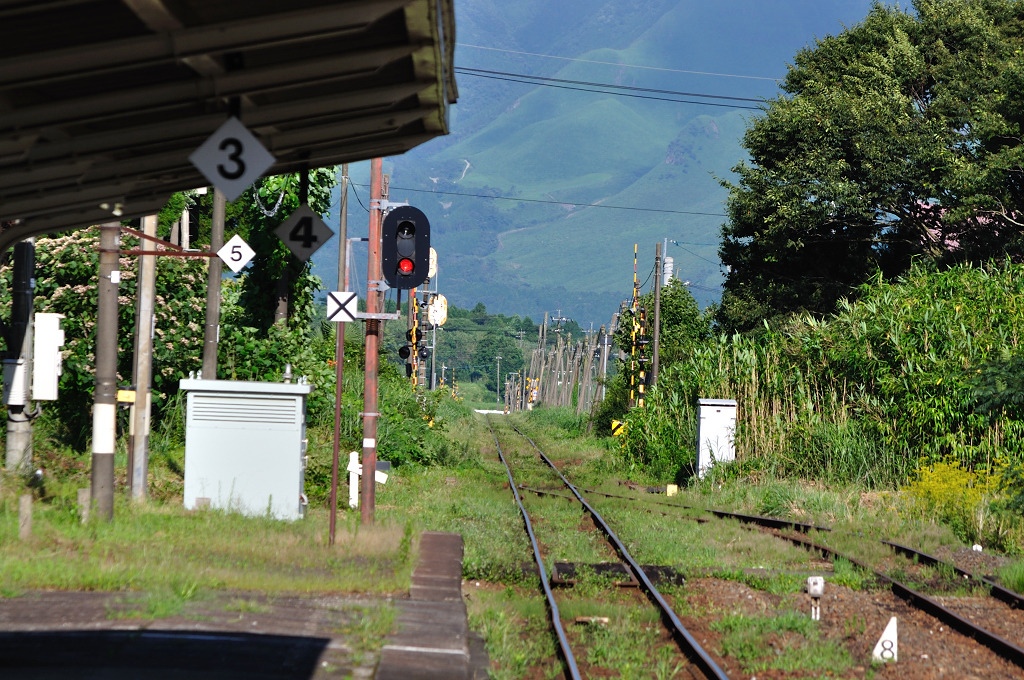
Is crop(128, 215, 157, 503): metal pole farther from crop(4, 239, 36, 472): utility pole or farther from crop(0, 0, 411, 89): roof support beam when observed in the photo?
crop(0, 0, 411, 89): roof support beam

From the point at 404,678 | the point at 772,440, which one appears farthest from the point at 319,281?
the point at 404,678

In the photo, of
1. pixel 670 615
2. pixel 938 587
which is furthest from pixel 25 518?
Result: pixel 938 587

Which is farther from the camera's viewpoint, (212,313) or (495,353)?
(495,353)

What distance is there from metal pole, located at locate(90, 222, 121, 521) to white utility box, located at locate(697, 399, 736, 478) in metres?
12.3

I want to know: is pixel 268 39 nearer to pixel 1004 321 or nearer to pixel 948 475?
pixel 948 475

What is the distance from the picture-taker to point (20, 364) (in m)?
13.9

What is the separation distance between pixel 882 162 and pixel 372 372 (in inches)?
820

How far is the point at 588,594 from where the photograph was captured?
1112 cm

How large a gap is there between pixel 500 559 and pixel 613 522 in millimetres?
4257

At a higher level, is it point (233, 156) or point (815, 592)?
point (233, 156)

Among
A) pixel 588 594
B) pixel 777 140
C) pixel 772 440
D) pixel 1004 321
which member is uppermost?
pixel 777 140

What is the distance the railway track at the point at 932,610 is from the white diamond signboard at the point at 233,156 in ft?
16.1

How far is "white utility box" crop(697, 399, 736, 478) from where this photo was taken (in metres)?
21.3

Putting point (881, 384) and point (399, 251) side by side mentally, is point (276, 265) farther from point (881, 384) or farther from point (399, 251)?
point (881, 384)
